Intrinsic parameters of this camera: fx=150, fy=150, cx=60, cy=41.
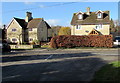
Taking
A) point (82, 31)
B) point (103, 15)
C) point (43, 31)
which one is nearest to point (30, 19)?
point (43, 31)

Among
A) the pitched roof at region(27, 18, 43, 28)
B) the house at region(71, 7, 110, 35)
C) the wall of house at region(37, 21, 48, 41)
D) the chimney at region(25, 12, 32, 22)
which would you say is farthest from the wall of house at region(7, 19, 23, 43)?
the house at region(71, 7, 110, 35)

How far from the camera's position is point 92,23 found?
3844 cm

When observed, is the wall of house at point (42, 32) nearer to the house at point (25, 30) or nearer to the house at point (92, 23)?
the house at point (25, 30)

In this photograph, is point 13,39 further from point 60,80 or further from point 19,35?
point 60,80

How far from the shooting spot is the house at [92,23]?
3778 cm

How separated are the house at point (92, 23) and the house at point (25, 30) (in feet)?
37.9

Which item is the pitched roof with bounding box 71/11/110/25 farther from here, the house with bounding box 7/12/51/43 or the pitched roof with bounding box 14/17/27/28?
the pitched roof with bounding box 14/17/27/28

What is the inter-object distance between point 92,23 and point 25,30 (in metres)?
20.4

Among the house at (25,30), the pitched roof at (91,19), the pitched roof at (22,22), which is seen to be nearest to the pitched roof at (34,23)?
the house at (25,30)

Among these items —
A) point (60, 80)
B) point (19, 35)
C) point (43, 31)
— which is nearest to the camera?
point (60, 80)

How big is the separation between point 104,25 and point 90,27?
3508 millimetres

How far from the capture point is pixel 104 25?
37781 mm

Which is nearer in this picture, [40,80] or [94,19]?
[40,80]

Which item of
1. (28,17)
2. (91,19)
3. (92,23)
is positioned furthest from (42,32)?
(92,23)
